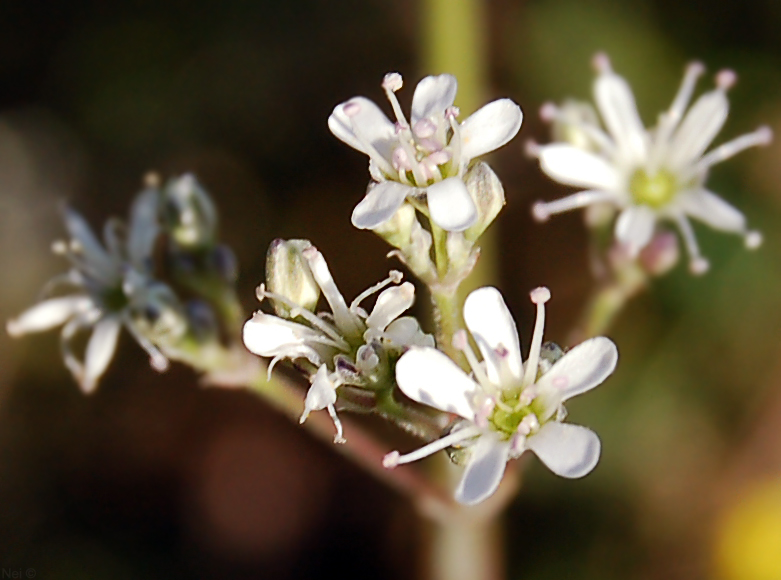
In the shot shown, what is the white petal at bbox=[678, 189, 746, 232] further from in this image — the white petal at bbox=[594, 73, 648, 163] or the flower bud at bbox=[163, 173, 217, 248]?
the flower bud at bbox=[163, 173, 217, 248]

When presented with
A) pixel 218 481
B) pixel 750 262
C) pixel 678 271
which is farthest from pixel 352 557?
pixel 750 262

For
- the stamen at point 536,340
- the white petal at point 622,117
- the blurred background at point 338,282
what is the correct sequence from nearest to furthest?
the stamen at point 536,340
the white petal at point 622,117
the blurred background at point 338,282

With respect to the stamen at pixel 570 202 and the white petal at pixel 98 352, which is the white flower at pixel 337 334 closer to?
the stamen at pixel 570 202

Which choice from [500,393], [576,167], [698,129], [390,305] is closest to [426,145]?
[390,305]

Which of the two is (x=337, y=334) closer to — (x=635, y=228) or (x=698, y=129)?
(x=635, y=228)

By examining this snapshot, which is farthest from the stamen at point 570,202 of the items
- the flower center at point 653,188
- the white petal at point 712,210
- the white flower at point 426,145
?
the white flower at point 426,145

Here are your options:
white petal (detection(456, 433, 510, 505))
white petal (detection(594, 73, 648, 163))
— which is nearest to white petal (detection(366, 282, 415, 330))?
white petal (detection(456, 433, 510, 505))
